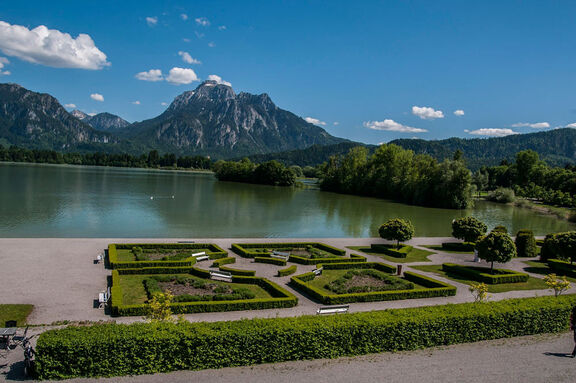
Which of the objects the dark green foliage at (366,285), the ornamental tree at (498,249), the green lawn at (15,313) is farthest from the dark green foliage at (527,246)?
the green lawn at (15,313)

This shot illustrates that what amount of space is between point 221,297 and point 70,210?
1495 inches

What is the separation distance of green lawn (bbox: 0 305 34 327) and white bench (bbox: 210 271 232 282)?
8360 mm

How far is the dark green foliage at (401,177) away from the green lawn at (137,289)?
66278 mm

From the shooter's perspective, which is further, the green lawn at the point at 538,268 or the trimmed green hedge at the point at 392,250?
the trimmed green hedge at the point at 392,250

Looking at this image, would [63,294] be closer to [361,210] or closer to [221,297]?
[221,297]

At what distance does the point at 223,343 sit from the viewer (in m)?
12.0

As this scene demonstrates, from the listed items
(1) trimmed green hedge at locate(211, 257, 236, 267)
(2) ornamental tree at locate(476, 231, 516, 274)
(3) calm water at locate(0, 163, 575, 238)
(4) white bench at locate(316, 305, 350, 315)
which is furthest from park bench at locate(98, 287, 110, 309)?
(2) ornamental tree at locate(476, 231, 516, 274)

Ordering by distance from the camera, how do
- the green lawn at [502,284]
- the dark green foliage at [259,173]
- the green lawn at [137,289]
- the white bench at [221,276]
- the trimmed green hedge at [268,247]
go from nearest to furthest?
1. the green lawn at [137,289]
2. the white bench at [221,276]
3. the green lawn at [502,284]
4. the trimmed green hedge at [268,247]
5. the dark green foliage at [259,173]

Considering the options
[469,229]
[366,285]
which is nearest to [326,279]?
[366,285]

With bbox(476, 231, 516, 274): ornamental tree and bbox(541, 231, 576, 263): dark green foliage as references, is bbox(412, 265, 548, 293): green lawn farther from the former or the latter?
bbox(541, 231, 576, 263): dark green foliage

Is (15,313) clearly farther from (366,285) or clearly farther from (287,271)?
(366,285)

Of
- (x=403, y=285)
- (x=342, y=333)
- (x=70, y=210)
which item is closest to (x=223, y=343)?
(x=342, y=333)

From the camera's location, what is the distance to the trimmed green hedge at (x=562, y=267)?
1071 inches

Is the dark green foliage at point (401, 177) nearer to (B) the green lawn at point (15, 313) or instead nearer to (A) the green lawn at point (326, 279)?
(A) the green lawn at point (326, 279)
